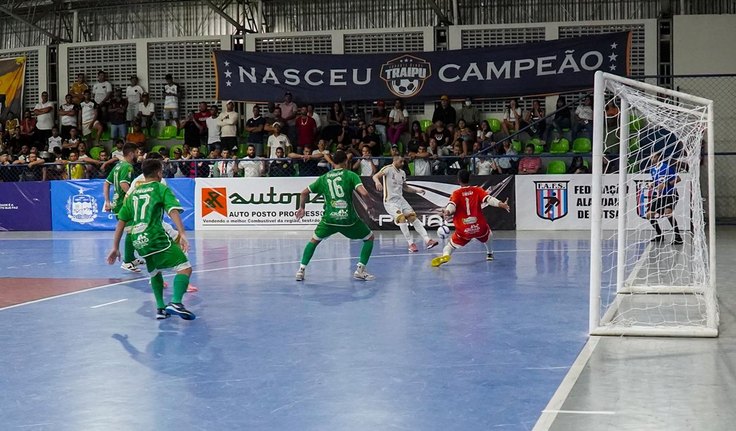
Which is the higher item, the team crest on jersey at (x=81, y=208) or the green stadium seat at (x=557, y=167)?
the green stadium seat at (x=557, y=167)

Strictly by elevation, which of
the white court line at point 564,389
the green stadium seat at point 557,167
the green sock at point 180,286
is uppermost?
the green stadium seat at point 557,167

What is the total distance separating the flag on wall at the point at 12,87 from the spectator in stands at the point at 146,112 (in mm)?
4985

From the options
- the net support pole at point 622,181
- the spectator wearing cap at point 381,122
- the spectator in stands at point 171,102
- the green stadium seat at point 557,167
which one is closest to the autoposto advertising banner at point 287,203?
the green stadium seat at point 557,167

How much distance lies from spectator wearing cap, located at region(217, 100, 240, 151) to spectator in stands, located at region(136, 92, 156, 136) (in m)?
3.09

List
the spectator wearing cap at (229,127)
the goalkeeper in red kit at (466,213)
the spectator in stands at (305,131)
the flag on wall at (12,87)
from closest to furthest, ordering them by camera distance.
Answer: the goalkeeper in red kit at (466,213) < the spectator in stands at (305,131) < the spectator wearing cap at (229,127) < the flag on wall at (12,87)

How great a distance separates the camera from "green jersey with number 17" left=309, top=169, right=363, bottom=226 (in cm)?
1148

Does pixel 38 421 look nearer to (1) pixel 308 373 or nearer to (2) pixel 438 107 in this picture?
(1) pixel 308 373

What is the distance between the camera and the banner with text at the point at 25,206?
23625mm

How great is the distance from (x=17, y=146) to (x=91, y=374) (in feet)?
73.6

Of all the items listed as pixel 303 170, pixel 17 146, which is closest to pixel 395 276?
pixel 303 170

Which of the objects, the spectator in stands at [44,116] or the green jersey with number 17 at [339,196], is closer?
the green jersey with number 17 at [339,196]

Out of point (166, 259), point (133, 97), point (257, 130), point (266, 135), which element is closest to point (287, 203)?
point (257, 130)

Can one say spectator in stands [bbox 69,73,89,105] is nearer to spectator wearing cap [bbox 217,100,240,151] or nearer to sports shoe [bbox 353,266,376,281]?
spectator wearing cap [bbox 217,100,240,151]

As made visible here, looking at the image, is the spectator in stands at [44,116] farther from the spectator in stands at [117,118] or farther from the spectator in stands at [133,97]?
the spectator in stands at [133,97]
